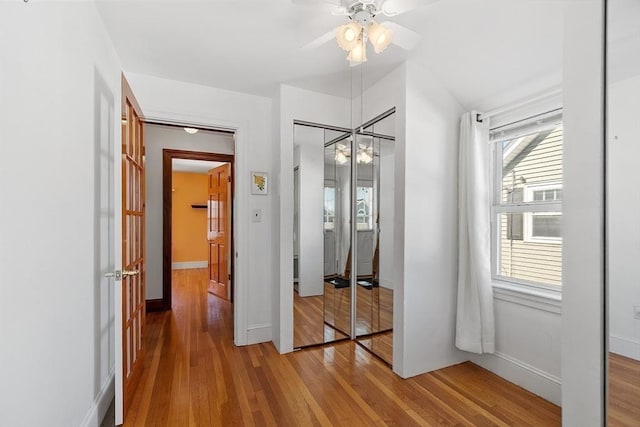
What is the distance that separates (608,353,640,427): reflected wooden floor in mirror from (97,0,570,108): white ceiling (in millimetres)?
1766

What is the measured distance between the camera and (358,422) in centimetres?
177

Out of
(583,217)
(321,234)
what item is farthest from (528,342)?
(321,234)

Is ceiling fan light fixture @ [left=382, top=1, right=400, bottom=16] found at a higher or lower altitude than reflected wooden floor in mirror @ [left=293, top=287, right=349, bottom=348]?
higher

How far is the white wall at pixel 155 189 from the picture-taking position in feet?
12.6

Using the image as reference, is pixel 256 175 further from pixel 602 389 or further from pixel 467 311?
pixel 602 389

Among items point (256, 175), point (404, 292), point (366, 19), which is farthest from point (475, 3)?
point (256, 175)

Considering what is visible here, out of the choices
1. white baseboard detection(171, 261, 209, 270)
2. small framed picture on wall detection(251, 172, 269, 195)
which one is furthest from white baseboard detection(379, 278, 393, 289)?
white baseboard detection(171, 261, 209, 270)

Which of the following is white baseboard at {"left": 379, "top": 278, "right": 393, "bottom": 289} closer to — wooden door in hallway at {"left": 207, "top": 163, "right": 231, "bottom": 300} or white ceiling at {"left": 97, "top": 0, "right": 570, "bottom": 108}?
white ceiling at {"left": 97, "top": 0, "right": 570, "bottom": 108}

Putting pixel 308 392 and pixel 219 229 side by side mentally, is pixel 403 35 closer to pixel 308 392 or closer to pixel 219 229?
pixel 308 392

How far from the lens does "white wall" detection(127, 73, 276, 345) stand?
8.86ft

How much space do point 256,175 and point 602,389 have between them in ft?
8.93

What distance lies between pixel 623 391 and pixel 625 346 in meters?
0.18

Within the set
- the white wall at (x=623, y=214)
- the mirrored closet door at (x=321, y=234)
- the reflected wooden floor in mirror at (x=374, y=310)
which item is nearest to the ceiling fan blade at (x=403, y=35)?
the white wall at (x=623, y=214)

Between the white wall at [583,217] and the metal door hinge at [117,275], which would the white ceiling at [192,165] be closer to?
the metal door hinge at [117,275]
